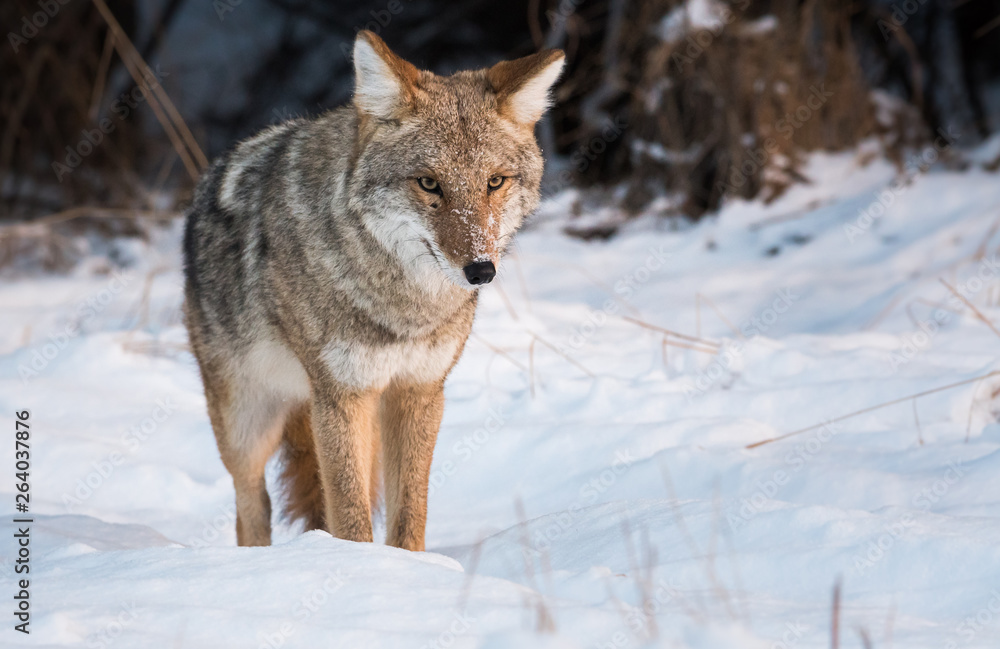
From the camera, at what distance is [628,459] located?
392 centimetres

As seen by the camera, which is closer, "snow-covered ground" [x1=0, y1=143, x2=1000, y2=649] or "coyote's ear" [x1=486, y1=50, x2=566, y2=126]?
"snow-covered ground" [x1=0, y1=143, x2=1000, y2=649]

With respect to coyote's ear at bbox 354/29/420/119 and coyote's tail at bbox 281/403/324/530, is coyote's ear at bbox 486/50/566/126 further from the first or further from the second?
coyote's tail at bbox 281/403/324/530

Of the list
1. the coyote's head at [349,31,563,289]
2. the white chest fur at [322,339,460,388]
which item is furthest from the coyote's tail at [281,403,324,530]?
the coyote's head at [349,31,563,289]

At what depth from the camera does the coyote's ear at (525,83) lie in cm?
317

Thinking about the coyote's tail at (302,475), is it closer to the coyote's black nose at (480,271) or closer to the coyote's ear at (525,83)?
the coyote's black nose at (480,271)

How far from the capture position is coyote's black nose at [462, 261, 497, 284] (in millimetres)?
2740

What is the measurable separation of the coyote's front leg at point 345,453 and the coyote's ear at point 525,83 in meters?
1.14

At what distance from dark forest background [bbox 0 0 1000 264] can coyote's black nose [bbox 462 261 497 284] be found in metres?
3.62

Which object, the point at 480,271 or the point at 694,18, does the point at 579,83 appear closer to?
the point at 694,18

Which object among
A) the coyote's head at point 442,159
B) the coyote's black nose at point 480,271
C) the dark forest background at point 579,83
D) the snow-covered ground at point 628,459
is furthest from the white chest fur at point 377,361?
the dark forest background at point 579,83

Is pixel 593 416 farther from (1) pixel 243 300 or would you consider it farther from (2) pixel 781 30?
(2) pixel 781 30

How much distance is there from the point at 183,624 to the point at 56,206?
8.78m

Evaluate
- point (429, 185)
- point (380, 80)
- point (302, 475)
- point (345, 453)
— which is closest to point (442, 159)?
point (429, 185)

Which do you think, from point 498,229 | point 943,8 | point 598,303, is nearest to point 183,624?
point 498,229
